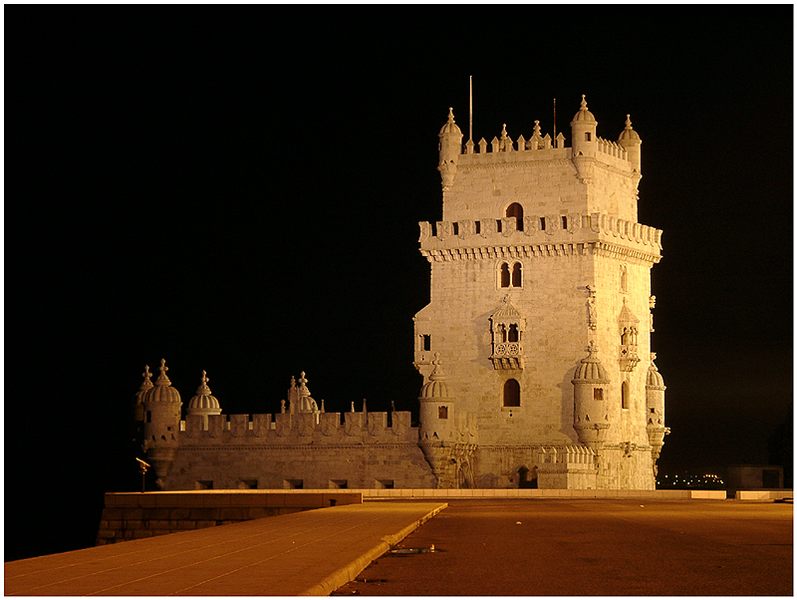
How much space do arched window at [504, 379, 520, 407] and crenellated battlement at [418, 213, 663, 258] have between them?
5.95 m

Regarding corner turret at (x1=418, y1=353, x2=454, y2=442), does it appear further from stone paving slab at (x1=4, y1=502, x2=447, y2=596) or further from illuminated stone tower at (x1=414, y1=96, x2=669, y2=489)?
stone paving slab at (x1=4, y1=502, x2=447, y2=596)

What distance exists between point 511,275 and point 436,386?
6.37 meters

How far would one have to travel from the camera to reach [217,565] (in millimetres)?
23938

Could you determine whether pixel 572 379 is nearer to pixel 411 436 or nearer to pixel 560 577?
pixel 411 436

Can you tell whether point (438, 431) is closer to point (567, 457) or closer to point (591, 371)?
point (567, 457)

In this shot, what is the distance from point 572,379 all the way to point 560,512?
31.4m

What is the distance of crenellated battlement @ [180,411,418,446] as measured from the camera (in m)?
77.0

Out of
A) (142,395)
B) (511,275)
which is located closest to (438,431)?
(511,275)

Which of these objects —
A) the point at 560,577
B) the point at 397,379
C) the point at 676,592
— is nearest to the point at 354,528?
the point at 560,577

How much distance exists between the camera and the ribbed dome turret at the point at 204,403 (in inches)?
3374

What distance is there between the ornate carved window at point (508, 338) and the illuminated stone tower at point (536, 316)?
0.15ft

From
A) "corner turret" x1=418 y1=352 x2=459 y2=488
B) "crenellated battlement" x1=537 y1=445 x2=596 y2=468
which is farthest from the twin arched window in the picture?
"crenellated battlement" x1=537 y1=445 x2=596 y2=468

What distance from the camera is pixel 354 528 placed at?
33781 mm

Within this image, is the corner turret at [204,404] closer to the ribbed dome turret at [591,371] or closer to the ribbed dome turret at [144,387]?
the ribbed dome turret at [144,387]
